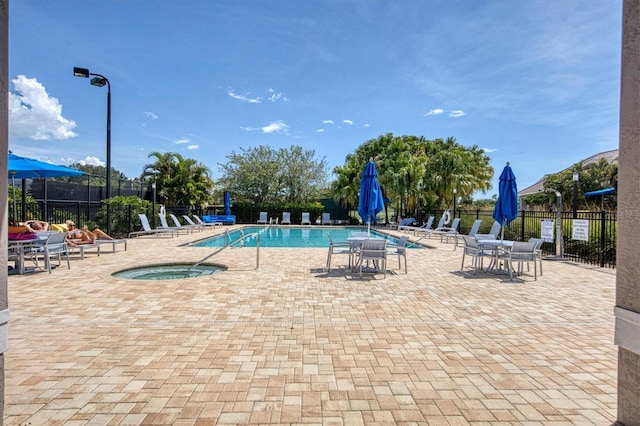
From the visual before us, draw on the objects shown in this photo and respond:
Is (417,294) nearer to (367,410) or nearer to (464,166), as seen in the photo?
(367,410)

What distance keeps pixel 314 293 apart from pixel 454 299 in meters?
2.15

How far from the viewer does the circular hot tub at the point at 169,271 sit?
7.48 metres

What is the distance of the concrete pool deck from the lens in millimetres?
2299

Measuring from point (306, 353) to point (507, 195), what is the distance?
7.16 m

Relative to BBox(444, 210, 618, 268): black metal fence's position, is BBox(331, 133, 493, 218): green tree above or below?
above

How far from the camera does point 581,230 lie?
912cm

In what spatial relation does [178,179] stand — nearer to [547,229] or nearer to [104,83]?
[104,83]

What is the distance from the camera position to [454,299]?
530 cm

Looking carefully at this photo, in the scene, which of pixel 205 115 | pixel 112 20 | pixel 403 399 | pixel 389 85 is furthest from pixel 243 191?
pixel 403 399

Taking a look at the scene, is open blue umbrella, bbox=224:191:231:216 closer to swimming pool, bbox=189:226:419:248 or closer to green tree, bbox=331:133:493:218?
swimming pool, bbox=189:226:419:248

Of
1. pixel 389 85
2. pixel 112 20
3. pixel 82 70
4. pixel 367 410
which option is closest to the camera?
pixel 367 410

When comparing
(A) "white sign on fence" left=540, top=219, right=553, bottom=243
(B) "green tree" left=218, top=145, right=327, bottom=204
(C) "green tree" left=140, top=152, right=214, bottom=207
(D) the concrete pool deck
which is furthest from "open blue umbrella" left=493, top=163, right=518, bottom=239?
(B) "green tree" left=218, top=145, right=327, bottom=204

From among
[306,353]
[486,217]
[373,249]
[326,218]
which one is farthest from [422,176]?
[306,353]

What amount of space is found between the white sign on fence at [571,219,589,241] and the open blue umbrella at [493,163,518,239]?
217 cm
